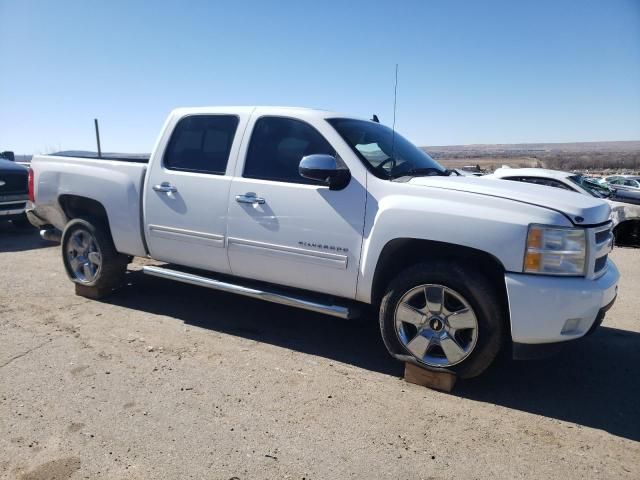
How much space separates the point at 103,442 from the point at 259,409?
3.06 ft

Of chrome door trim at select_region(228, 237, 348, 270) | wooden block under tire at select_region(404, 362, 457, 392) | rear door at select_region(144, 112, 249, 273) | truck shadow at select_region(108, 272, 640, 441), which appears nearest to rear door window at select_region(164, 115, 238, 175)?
rear door at select_region(144, 112, 249, 273)

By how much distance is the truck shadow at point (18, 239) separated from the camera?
866cm

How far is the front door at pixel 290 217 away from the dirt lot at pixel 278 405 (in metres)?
0.68

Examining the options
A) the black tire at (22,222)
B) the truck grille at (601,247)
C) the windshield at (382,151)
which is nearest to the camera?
the truck grille at (601,247)

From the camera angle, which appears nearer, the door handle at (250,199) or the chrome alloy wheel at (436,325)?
the chrome alloy wheel at (436,325)

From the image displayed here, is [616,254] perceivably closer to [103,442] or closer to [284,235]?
[284,235]

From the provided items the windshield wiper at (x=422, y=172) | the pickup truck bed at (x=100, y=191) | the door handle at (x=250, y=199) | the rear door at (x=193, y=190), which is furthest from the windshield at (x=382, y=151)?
the pickup truck bed at (x=100, y=191)

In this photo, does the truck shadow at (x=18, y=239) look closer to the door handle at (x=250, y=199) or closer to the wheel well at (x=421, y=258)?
the door handle at (x=250, y=199)

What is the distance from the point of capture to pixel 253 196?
421 cm

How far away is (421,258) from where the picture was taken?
3.76 m

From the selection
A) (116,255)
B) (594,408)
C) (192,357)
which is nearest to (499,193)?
(594,408)

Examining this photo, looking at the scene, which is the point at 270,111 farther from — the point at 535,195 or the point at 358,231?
the point at 535,195

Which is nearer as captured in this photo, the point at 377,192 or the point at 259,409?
the point at 259,409

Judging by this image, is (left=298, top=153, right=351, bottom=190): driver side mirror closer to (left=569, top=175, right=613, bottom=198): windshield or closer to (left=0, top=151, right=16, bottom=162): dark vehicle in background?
(left=569, top=175, right=613, bottom=198): windshield
